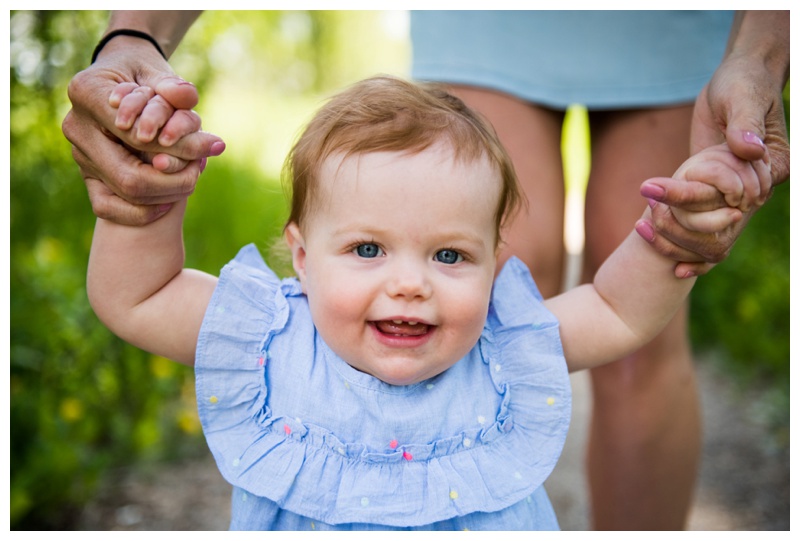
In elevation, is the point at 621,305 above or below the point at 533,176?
below

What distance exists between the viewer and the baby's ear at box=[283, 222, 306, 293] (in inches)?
58.0

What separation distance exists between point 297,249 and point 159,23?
1.79 ft

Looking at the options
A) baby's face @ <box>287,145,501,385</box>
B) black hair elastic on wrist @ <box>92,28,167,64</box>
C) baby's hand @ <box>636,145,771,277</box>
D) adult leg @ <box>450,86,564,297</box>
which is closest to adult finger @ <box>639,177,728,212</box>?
baby's hand @ <box>636,145,771,277</box>

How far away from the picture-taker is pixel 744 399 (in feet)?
11.9

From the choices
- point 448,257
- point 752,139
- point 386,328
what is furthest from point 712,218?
point 386,328

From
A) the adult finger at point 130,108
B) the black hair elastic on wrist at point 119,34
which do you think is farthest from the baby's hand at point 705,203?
the black hair elastic on wrist at point 119,34

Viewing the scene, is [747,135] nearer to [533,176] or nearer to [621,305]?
[621,305]

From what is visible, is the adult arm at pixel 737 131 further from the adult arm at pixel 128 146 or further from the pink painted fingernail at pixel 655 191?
the adult arm at pixel 128 146

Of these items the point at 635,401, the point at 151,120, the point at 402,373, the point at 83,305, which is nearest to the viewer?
the point at 151,120

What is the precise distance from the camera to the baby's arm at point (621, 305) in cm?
143

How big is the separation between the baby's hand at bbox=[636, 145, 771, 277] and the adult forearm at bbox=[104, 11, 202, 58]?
3.19 ft

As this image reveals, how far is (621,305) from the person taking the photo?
1.47 metres

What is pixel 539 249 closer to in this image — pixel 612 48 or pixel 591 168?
pixel 591 168
